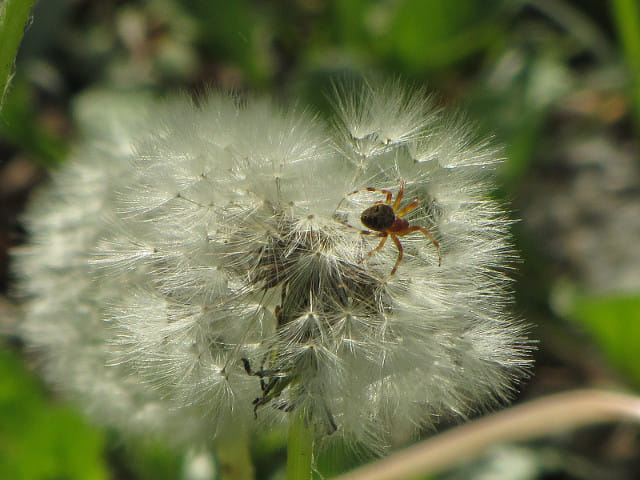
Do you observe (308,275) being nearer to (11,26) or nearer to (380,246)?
(380,246)

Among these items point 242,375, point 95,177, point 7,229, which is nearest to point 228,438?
point 242,375

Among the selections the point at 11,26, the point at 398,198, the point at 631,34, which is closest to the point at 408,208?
the point at 398,198

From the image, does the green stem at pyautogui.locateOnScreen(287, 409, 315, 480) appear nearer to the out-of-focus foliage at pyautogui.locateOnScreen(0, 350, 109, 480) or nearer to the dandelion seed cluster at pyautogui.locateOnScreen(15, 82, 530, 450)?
the dandelion seed cluster at pyautogui.locateOnScreen(15, 82, 530, 450)

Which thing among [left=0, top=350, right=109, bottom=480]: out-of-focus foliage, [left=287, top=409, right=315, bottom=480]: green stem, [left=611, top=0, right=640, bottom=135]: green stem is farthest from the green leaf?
[left=0, top=350, right=109, bottom=480]: out-of-focus foliage

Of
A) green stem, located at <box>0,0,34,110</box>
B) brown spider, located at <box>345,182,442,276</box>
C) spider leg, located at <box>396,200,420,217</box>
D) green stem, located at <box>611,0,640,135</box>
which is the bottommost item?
brown spider, located at <box>345,182,442,276</box>

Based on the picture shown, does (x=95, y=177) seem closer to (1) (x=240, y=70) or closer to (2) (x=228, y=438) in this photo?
(2) (x=228, y=438)

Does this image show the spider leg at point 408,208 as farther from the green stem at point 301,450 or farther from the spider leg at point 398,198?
the green stem at point 301,450

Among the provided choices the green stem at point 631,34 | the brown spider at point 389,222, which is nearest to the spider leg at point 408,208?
the brown spider at point 389,222
